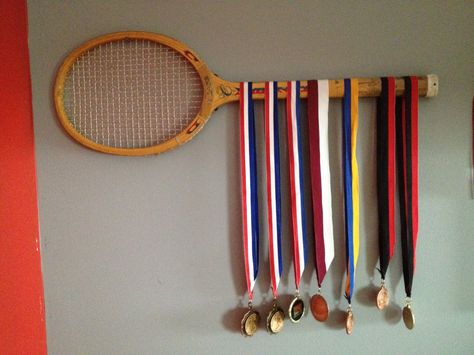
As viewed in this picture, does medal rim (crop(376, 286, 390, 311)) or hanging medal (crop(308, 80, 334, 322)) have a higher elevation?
hanging medal (crop(308, 80, 334, 322))

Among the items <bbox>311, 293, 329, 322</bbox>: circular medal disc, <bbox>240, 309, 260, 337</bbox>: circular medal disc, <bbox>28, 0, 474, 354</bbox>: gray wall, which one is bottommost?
<bbox>240, 309, 260, 337</bbox>: circular medal disc

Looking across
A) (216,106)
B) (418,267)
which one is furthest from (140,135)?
(418,267)

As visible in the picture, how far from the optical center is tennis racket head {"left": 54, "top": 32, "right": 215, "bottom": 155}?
0.88 m

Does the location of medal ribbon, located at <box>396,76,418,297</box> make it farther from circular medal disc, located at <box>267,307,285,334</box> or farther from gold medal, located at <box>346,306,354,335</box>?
circular medal disc, located at <box>267,307,285,334</box>

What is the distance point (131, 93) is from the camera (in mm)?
883

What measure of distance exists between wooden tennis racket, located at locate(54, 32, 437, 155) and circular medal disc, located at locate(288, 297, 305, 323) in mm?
610

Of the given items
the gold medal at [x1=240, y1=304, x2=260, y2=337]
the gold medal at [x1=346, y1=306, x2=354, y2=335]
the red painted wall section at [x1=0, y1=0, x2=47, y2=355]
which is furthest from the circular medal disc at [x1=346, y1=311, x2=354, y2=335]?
the red painted wall section at [x1=0, y1=0, x2=47, y2=355]

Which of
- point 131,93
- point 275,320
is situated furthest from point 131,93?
point 275,320

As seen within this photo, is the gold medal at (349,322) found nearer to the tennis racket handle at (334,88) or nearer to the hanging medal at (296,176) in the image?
the hanging medal at (296,176)

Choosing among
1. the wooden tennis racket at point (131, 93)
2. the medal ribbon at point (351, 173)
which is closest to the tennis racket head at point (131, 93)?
the wooden tennis racket at point (131, 93)

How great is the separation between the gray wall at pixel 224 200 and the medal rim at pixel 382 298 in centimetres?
4

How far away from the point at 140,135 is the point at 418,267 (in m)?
0.94

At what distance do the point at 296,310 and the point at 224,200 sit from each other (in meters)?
0.40

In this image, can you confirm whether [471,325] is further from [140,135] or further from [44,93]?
[44,93]
